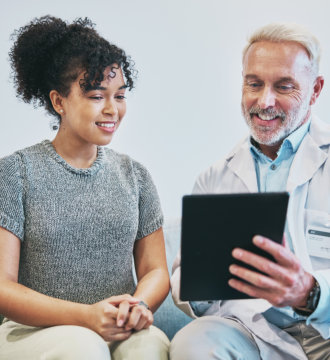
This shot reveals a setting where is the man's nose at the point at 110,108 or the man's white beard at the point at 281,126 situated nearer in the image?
the man's nose at the point at 110,108

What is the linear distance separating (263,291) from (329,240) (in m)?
0.35

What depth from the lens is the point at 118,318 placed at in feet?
3.75

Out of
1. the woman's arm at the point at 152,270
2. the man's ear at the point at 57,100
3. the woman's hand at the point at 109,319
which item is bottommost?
the woman's hand at the point at 109,319

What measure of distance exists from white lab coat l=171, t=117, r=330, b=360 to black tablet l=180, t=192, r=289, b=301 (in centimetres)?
25

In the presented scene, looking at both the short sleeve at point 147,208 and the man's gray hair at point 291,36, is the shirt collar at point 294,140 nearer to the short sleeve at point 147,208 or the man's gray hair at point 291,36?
the man's gray hair at point 291,36

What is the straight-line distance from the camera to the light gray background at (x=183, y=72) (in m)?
2.02

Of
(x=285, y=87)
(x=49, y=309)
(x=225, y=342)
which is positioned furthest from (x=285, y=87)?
(x=49, y=309)

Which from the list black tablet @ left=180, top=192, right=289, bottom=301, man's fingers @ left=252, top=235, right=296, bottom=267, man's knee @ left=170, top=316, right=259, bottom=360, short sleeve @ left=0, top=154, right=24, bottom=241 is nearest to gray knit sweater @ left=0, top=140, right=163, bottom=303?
short sleeve @ left=0, top=154, right=24, bottom=241

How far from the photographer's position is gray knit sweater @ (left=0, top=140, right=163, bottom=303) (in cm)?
126

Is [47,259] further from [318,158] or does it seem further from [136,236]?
[318,158]

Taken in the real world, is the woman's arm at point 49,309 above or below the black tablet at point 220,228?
below

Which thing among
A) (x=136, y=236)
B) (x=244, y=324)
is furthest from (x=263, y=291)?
(x=136, y=236)

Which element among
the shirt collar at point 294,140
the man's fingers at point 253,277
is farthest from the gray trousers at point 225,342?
the shirt collar at point 294,140

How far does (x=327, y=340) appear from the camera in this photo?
1.24 m
